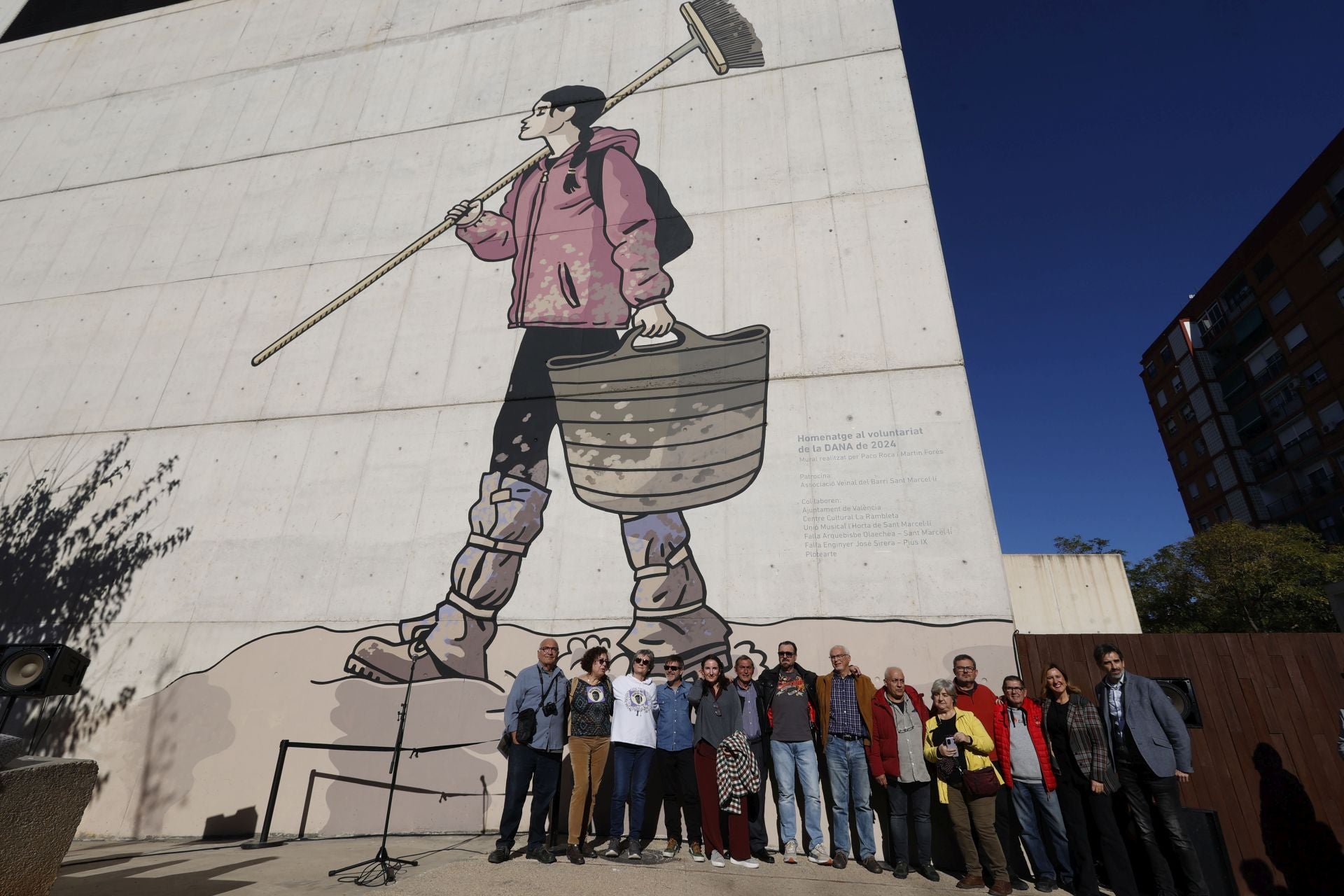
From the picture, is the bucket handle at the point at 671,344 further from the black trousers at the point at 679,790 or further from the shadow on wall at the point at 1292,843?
the shadow on wall at the point at 1292,843

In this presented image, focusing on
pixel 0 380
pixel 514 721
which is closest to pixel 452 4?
pixel 0 380

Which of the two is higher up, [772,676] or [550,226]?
[550,226]

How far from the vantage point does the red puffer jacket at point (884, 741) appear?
4992 mm

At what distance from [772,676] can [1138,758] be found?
2601 millimetres

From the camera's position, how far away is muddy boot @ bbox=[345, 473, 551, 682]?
7422 millimetres

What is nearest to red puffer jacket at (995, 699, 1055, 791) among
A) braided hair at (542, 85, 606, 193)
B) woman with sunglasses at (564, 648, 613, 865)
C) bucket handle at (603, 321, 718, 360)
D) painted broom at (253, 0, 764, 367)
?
woman with sunglasses at (564, 648, 613, 865)

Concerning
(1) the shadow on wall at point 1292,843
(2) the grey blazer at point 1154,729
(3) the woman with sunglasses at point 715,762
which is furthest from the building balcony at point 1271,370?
(3) the woman with sunglasses at point 715,762

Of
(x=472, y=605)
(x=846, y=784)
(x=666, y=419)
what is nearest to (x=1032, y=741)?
(x=846, y=784)

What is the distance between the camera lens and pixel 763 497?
7.55m

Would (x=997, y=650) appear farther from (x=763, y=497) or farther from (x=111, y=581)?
(x=111, y=581)

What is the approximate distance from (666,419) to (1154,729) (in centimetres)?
554

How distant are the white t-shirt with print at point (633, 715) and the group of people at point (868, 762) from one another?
0.04 feet

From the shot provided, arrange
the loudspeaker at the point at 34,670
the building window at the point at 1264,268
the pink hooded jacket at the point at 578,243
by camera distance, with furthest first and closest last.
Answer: the building window at the point at 1264,268, the pink hooded jacket at the point at 578,243, the loudspeaker at the point at 34,670

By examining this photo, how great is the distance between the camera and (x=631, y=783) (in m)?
5.03
